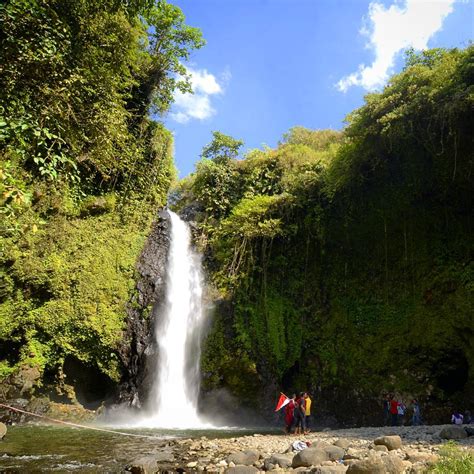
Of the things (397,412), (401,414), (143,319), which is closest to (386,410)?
(401,414)

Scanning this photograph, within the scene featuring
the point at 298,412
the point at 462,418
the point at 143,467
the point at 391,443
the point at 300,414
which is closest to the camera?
the point at 143,467

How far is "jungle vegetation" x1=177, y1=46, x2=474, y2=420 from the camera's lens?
12.9 meters

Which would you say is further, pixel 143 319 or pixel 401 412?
pixel 143 319

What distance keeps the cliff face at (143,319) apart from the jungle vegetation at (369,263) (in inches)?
81.8

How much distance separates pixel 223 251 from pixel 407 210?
747 cm

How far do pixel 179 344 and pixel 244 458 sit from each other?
27.9ft

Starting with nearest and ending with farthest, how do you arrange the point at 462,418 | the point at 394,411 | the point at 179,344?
the point at 462,418
the point at 394,411
the point at 179,344

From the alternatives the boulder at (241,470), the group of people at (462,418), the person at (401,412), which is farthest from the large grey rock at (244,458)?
the group of people at (462,418)

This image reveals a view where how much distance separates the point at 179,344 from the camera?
1530 cm

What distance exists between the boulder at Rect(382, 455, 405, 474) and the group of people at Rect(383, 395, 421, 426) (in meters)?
7.01

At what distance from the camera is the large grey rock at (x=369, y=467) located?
5027mm

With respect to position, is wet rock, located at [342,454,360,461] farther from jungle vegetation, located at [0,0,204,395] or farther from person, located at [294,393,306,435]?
jungle vegetation, located at [0,0,204,395]

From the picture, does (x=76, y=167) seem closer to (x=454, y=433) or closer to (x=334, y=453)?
(x=334, y=453)

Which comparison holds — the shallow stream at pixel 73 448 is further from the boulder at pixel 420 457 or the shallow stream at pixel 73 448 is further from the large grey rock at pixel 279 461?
the boulder at pixel 420 457
